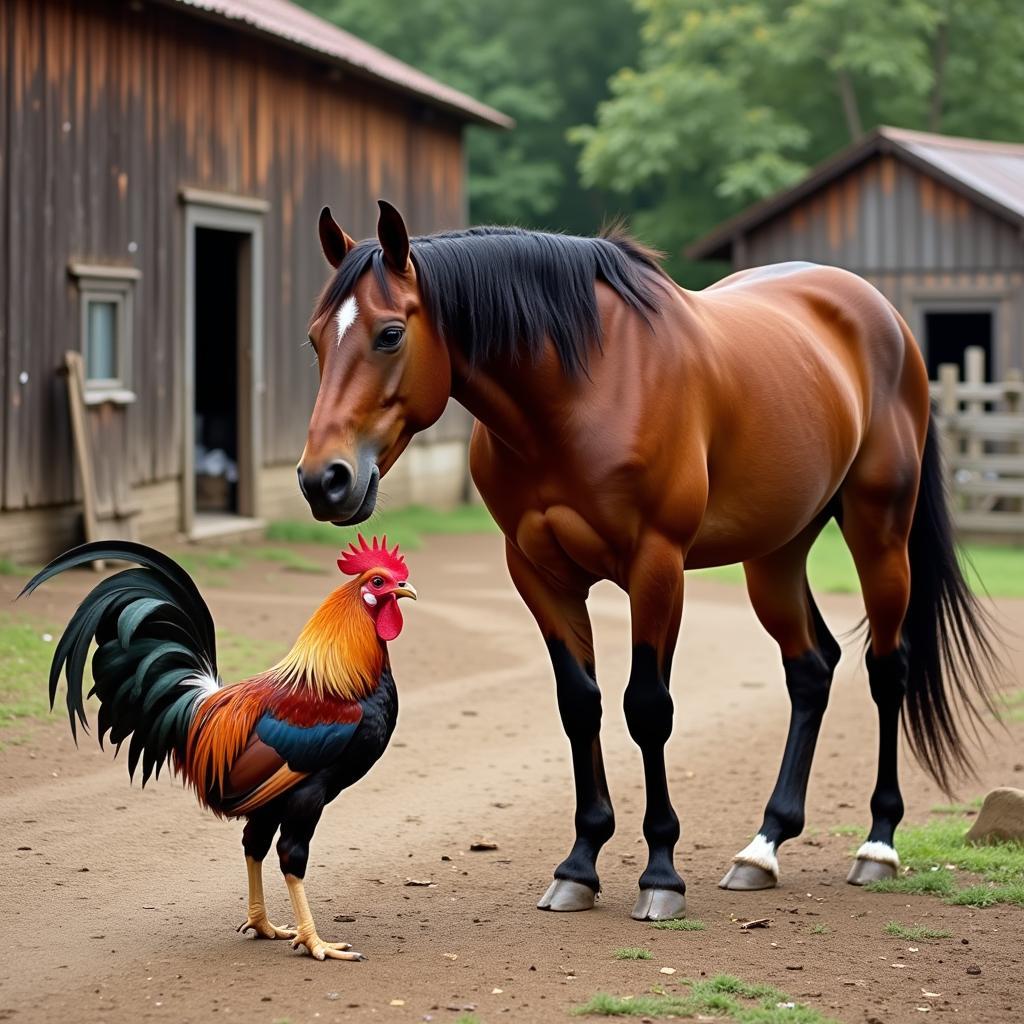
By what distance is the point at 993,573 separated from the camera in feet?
52.1

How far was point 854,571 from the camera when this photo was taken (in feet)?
53.6

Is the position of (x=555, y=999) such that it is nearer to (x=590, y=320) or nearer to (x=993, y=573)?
(x=590, y=320)

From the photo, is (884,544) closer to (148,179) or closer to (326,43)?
(148,179)

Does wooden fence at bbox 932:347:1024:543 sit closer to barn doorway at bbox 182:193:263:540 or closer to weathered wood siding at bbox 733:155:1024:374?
weathered wood siding at bbox 733:155:1024:374

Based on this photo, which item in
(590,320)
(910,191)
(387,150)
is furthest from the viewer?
(910,191)

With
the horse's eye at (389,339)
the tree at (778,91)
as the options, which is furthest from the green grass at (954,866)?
the tree at (778,91)

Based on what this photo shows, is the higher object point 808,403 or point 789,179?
point 789,179

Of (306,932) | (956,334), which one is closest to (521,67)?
(956,334)

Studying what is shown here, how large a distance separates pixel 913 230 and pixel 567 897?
17.9m

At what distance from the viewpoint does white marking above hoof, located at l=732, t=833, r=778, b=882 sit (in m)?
5.67

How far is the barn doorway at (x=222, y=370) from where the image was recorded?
588 inches

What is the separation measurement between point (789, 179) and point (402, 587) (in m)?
30.7

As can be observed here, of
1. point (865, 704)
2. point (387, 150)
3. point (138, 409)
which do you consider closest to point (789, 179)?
point (387, 150)

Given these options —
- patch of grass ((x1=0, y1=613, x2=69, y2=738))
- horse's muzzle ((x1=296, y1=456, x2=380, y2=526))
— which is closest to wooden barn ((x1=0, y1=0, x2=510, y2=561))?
patch of grass ((x1=0, y1=613, x2=69, y2=738))
